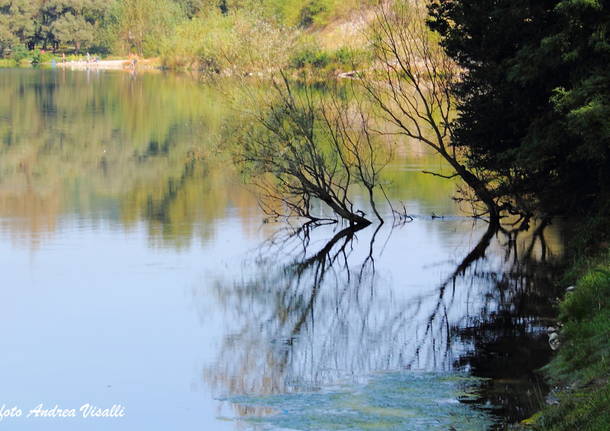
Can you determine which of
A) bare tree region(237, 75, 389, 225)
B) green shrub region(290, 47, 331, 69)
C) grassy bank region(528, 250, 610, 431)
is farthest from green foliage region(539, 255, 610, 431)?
green shrub region(290, 47, 331, 69)

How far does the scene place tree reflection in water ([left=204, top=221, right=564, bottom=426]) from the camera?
12430mm

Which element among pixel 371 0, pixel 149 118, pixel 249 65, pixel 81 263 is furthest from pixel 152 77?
pixel 81 263

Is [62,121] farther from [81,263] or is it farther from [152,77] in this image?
[152,77]

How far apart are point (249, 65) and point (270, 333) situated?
10.5 metres

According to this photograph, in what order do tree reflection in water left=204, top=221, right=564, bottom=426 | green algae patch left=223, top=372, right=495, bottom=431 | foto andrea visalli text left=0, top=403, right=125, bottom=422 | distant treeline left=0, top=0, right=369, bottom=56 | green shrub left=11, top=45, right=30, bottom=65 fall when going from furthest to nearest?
green shrub left=11, top=45, right=30, bottom=65 < distant treeline left=0, top=0, right=369, bottom=56 < tree reflection in water left=204, top=221, right=564, bottom=426 < foto andrea visalli text left=0, top=403, right=125, bottom=422 < green algae patch left=223, top=372, right=495, bottom=431

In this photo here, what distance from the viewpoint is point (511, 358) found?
1299cm

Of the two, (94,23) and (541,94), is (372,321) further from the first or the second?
(94,23)

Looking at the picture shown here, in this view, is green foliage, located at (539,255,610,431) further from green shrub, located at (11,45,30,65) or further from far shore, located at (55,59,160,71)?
green shrub, located at (11,45,30,65)

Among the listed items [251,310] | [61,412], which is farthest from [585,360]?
[251,310]

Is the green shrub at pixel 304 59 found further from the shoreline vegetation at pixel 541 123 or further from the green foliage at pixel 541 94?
the green foliage at pixel 541 94

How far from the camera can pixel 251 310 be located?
1609 centimetres

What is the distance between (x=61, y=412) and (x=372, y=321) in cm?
533

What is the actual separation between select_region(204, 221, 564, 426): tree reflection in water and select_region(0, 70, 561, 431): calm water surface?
0.04 meters

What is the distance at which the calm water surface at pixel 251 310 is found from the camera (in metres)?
11.5
